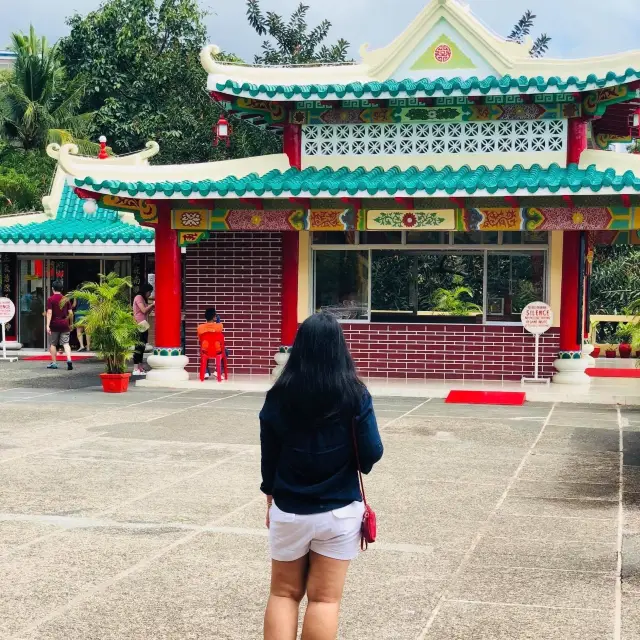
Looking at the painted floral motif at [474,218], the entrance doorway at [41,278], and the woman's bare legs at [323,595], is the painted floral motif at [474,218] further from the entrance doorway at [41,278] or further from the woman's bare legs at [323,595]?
the woman's bare legs at [323,595]

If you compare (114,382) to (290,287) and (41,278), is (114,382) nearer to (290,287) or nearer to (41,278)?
(290,287)

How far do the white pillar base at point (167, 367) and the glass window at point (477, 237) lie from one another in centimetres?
508

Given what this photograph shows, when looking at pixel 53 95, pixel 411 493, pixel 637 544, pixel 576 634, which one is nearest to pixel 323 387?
pixel 576 634

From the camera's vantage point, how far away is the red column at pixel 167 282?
17.5 m

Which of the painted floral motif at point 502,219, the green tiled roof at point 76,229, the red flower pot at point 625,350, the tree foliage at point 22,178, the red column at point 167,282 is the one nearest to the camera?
the painted floral motif at point 502,219

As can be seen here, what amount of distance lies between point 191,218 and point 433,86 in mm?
4560

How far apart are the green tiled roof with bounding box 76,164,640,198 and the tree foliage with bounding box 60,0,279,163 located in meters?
19.8

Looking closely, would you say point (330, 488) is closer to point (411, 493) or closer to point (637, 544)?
point (637, 544)

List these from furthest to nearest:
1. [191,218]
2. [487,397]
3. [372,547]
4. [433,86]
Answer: [191,218] < [433,86] < [487,397] < [372,547]

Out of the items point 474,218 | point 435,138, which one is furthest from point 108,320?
point 435,138

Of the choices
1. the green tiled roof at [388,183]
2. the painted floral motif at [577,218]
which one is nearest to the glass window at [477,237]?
the green tiled roof at [388,183]

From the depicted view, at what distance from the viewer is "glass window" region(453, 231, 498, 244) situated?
1728cm

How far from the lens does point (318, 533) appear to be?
4.28 m

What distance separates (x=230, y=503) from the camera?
834cm
